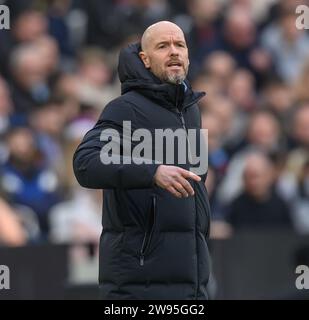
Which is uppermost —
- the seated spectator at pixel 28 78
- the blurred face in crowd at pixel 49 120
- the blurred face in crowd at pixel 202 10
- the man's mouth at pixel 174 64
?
the blurred face in crowd at pixel 202 10

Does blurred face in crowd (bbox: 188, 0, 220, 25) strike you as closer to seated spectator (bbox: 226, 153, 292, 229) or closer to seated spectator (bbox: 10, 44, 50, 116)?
seated spectator (bbox: 10, 44, 50, 116)

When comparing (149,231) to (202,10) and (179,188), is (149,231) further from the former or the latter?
(202,10)

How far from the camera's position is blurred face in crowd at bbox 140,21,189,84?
603 cm

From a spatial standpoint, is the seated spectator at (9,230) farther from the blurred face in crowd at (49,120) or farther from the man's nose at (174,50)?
the man's nose at (174,50)

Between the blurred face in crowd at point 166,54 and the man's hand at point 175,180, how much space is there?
0.56 m

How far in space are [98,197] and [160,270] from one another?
4482 millimetres

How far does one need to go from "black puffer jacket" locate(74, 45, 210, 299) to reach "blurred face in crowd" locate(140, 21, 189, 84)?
8 centimetres

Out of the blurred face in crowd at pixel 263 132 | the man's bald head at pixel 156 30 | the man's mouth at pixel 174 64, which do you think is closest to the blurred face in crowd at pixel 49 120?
the blurred face in crowd at pixel 263 132

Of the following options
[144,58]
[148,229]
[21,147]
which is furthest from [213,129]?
[148,229]

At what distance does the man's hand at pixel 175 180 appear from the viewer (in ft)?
18.2

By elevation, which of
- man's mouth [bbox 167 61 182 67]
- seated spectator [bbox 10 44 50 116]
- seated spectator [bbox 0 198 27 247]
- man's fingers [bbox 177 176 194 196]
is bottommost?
seated spectator [bbox 0 198 27 247]

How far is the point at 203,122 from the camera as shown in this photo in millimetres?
11500

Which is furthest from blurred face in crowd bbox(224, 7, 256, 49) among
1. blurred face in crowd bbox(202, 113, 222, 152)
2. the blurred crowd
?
blurred face in crowd bbox(202, 113, 222, 152)

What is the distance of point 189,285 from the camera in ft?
19.4
